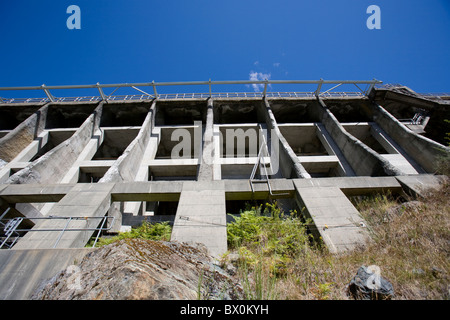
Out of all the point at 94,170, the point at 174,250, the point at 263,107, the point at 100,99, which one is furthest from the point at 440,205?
the point at 100,99

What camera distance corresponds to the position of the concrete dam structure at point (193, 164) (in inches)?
249

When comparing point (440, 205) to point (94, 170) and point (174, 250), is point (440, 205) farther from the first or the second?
point (94, 170)

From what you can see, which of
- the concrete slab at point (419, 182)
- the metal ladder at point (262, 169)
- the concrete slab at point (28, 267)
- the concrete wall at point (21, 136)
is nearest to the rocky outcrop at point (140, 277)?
the concrete slab at point (28, 267)

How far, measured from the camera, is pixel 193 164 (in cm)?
1254

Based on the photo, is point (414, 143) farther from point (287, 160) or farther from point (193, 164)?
point (193, 164)

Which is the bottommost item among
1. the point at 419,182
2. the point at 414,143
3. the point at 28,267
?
the point at 28,267

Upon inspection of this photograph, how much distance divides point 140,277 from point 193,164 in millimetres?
10435

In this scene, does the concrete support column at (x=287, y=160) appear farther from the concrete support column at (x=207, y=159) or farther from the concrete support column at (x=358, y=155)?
the concrete support column at (x=207, y=159)

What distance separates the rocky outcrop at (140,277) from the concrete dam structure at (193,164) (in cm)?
233

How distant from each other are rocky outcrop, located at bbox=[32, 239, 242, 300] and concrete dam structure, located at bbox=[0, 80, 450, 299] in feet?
7.64

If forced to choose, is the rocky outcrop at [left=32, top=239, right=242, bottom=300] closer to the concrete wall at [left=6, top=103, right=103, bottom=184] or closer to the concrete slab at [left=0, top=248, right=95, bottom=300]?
the concrete slab at [left=0, top=248, right=95, bottom=300]

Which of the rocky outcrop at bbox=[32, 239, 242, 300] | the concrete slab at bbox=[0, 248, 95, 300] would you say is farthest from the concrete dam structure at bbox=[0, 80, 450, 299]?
the rocky outcrop at bbox=[32, 239, 242, 300]

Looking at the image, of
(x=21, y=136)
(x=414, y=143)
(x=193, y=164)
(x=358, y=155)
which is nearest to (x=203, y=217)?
(x=193, y=164)

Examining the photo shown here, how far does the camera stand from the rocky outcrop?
210 centimetres
